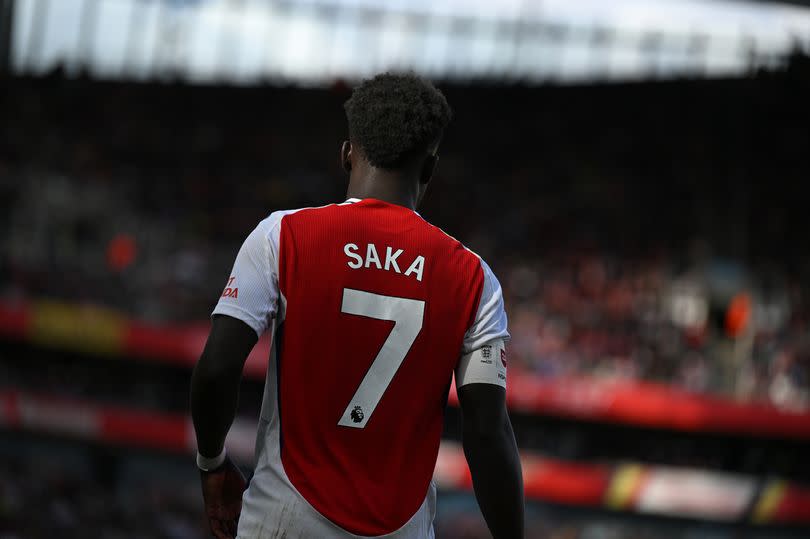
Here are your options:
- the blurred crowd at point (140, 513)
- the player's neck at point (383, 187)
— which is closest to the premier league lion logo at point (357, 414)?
the player's neck at point (383, 187)

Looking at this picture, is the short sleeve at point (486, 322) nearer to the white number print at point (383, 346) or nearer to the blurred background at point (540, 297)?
the white number print at point (383, 346)

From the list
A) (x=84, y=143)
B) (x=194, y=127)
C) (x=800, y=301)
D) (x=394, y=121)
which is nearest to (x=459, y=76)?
(x=194, y=127)

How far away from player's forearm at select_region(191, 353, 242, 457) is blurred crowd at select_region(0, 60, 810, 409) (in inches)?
624

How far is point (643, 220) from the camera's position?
21750 mm

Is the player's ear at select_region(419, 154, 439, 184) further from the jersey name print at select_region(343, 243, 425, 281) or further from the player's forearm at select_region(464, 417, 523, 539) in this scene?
the player's forearm at select_region(464, 417, 523, 539)

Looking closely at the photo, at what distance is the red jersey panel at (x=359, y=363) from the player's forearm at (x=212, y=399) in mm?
102

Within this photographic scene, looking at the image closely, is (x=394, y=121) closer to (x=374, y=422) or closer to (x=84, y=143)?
(x=374, y=422)

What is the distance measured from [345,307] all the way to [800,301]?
62.1ft

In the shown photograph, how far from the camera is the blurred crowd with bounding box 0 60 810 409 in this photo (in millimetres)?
18906

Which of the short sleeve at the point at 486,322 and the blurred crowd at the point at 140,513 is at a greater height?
the short sleeve at the point at 486,322

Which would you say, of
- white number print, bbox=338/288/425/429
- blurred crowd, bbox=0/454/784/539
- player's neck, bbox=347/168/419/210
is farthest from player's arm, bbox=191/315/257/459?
blurred crowd, bbox=0/454/784/539

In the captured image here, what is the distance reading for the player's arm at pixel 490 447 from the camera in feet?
6.79

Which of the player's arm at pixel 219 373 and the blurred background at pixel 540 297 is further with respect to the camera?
the blurred background at pixel 540 297

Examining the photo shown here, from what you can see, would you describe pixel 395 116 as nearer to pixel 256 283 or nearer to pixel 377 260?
pixel 377 260
